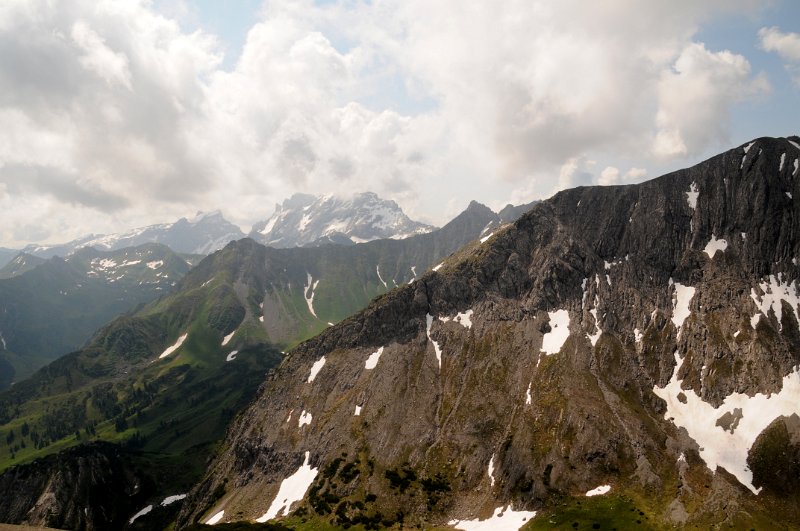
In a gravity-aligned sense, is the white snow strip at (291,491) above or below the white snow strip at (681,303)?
below

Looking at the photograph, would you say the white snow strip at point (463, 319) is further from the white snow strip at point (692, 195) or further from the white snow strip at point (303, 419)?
the white snow strip at point (692, 195)

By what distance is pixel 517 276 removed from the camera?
7534 inches

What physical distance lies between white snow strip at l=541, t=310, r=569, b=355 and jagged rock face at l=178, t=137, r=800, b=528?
61 centimetres

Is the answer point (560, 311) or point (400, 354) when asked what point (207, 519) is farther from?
point (560, 311)

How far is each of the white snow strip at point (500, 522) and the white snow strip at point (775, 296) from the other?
8719 cm

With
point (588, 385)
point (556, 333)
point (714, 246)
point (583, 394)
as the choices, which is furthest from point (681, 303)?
point (583, 394)

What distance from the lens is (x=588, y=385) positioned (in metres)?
149

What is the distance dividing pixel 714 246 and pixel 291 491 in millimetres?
165606

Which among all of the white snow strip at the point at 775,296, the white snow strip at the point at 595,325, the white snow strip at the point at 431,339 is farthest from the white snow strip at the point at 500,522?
the white snow strip at the point at 775,296

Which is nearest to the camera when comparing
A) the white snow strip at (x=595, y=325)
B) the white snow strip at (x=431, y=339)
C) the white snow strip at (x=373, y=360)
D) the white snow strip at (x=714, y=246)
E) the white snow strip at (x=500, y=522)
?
the white snow strip at (x=500, y=522)

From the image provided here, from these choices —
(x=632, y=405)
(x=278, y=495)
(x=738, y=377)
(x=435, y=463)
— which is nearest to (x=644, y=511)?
(x=632, y=405)

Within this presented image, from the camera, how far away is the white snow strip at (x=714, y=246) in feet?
515

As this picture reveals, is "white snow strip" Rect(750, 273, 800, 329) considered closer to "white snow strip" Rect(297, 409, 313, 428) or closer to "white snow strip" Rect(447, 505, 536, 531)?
"white snow strip" Rect(447, 505, 536, 531)

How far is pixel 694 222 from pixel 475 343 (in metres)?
88.6
